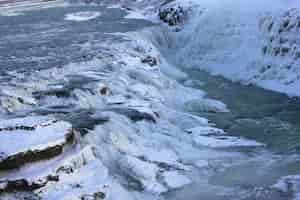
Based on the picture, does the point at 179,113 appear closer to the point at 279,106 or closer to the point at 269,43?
the point at 279,106

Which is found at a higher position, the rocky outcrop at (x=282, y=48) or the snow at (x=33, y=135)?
the snow at (x=33, y=135)

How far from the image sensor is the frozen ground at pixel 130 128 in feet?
27.1

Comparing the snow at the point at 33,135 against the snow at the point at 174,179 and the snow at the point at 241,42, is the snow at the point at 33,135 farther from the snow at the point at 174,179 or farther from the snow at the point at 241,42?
the snow at the point at 241,42

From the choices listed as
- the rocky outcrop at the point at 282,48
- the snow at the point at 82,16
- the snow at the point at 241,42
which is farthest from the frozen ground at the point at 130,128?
the snow at the point at 82,16

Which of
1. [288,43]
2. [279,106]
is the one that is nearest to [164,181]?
[279,106]

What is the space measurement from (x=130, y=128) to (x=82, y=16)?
70.8 ft

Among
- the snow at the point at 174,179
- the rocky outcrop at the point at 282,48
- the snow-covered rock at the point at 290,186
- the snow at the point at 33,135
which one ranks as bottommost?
the snow at the point at 174,179

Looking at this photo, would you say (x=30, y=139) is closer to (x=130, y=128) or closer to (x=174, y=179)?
(x=174, y=179)

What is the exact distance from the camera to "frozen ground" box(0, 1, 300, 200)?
825cm

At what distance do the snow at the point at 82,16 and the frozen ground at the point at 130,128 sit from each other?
9.46 meters

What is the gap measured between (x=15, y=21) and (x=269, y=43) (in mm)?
15801

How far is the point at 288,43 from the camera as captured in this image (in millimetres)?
17984

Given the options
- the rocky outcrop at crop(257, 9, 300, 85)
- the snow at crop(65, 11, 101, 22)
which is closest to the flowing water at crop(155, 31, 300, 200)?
the rocky outcrop at crop(257, 9, 300, 85)

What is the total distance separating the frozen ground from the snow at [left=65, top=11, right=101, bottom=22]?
31.0 ft
